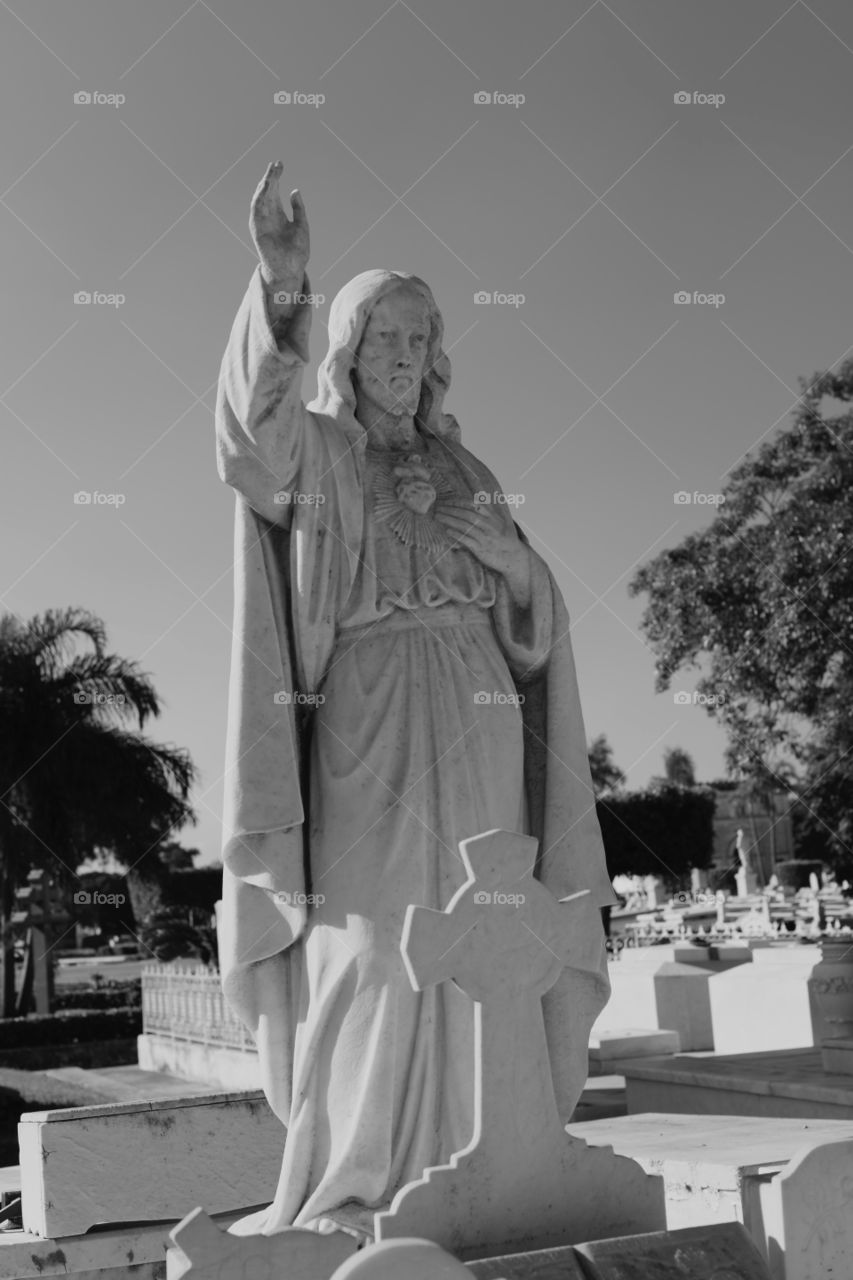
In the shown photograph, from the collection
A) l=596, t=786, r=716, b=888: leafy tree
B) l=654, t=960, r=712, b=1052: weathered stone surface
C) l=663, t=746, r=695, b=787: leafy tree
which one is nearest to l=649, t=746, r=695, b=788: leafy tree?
l=663, t=746, r=695, b=787: leafy tree

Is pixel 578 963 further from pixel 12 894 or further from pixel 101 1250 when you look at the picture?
pixel 12 894

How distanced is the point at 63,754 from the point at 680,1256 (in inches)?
892

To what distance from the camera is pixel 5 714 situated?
969 inches

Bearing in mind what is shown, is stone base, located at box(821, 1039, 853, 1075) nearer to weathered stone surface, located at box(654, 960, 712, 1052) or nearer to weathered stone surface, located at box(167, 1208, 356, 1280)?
weathered stone surface, located at box(654, 960, 712, 1052)

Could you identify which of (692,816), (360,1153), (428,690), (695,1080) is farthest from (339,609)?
(692,816)

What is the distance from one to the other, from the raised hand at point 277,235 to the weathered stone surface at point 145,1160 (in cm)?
331

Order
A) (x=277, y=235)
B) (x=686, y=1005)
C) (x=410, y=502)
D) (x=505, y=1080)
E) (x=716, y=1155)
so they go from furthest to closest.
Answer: (x=686, y=1005) → (x=716, y=1155) → (x=410, y=502) → (x=277, y=235) → (x=505, y=1080)

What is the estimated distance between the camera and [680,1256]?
329 cm

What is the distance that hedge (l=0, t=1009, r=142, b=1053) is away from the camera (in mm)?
23375

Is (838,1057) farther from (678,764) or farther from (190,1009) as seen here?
(678,764)

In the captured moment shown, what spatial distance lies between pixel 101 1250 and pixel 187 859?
144ft

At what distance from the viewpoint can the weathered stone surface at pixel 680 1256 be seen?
3199 millimetres

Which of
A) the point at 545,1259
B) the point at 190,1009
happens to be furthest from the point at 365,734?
the point at 190,1009

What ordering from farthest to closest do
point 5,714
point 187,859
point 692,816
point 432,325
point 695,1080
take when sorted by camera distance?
point 187,859, point 692,816, point 5,714, point 695,1080, point 432,325
